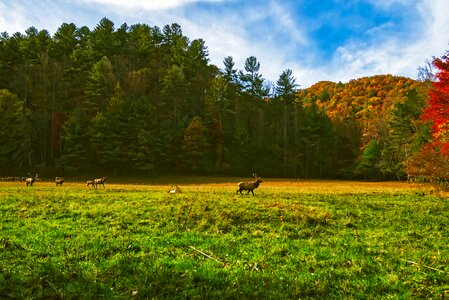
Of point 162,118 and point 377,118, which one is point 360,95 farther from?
point 162,118

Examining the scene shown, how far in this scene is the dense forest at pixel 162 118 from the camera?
196 ft

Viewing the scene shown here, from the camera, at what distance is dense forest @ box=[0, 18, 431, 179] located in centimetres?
5962

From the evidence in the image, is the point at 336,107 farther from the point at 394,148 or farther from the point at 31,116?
the point at 31,116

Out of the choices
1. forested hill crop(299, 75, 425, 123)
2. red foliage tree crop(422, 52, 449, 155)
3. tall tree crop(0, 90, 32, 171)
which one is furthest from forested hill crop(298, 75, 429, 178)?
tall tree crop(0, 90, 32, 171)

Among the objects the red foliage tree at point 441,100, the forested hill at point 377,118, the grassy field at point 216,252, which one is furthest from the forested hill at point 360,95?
the grassy field at point 216,252

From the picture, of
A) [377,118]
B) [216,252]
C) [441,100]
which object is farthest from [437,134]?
[377,118]

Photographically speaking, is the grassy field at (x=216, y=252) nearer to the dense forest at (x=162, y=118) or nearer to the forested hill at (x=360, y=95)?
the dense forest at (x=162, y=118)

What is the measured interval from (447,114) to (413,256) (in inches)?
835

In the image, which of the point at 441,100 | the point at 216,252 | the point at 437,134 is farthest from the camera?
the point at 437,134

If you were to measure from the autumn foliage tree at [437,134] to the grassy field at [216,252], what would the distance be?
13.2 metres

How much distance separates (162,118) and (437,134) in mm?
51350

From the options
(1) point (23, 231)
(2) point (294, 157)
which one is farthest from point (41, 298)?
(2) point (294, 157)

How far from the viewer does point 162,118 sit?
71625mm

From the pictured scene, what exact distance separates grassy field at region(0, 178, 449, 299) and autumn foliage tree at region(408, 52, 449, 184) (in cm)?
1325
